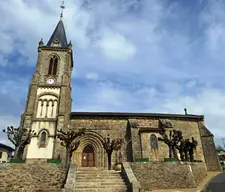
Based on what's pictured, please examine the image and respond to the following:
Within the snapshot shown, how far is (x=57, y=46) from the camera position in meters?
26.9

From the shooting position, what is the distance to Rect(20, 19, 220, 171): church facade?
19516 mm

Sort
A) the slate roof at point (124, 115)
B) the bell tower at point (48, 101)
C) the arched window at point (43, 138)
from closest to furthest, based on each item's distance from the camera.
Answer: the bell tower at point (48, 101) → the arched window at point (43, 138) → the slate roof at point (124, 115)

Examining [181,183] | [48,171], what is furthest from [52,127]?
[181,183]

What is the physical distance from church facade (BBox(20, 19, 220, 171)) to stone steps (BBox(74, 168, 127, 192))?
760cm

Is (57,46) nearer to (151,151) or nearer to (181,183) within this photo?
(151,151)

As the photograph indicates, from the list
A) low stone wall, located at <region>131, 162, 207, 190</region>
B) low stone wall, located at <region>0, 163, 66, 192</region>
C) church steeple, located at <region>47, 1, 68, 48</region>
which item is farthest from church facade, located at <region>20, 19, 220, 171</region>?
low stone wall, located at <region>0, 163, 66, 192</region>

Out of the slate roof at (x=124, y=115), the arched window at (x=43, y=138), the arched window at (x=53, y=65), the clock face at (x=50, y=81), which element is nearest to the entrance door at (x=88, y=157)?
the slate roof at (x=124, y=115)

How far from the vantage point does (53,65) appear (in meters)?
24.6

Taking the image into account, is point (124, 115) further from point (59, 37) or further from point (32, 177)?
point (59, 37)

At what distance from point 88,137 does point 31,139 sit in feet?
21.7

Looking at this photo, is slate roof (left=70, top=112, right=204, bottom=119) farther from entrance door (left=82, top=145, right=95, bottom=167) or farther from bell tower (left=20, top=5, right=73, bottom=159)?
entrance door (left=82, top=145, right=95, bottom=167)

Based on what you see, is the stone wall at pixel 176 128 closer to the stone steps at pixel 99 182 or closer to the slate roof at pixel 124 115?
the slate roof at pixel 124 115

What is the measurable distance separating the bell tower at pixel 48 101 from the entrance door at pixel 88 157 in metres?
3.63

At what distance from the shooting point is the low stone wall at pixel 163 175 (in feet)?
41.7
